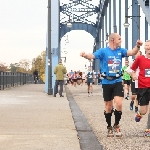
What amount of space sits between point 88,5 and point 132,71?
5928cm

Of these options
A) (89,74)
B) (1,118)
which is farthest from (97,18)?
(1,118)

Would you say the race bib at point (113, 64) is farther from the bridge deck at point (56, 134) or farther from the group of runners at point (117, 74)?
the bridge deck at point (56, 134)

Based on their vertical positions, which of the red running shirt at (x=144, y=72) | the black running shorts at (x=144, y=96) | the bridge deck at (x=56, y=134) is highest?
the red running shirt at (x=144, y=72)

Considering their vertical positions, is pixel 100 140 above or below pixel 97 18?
below

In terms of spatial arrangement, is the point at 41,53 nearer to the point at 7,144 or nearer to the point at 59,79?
the point at 59,79

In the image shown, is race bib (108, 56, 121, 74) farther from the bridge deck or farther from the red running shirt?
the bridge deck

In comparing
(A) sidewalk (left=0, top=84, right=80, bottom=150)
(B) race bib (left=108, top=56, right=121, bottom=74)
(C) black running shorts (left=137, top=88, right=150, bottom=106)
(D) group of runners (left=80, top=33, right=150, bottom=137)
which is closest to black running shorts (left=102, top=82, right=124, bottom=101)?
(D) group of runners (left=80, top=33, right=150, bottom=137)

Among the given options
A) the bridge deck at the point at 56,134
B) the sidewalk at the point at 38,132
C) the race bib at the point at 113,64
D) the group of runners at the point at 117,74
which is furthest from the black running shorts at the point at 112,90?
the sidewalk at the point at 38,132

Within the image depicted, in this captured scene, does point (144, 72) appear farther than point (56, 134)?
Yes

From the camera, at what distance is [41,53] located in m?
118

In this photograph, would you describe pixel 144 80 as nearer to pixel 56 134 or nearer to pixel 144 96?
pixel 144 96

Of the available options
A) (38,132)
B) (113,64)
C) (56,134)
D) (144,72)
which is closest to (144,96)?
Result: (144,72)

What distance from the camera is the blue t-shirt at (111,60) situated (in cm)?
795

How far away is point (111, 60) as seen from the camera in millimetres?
7973
